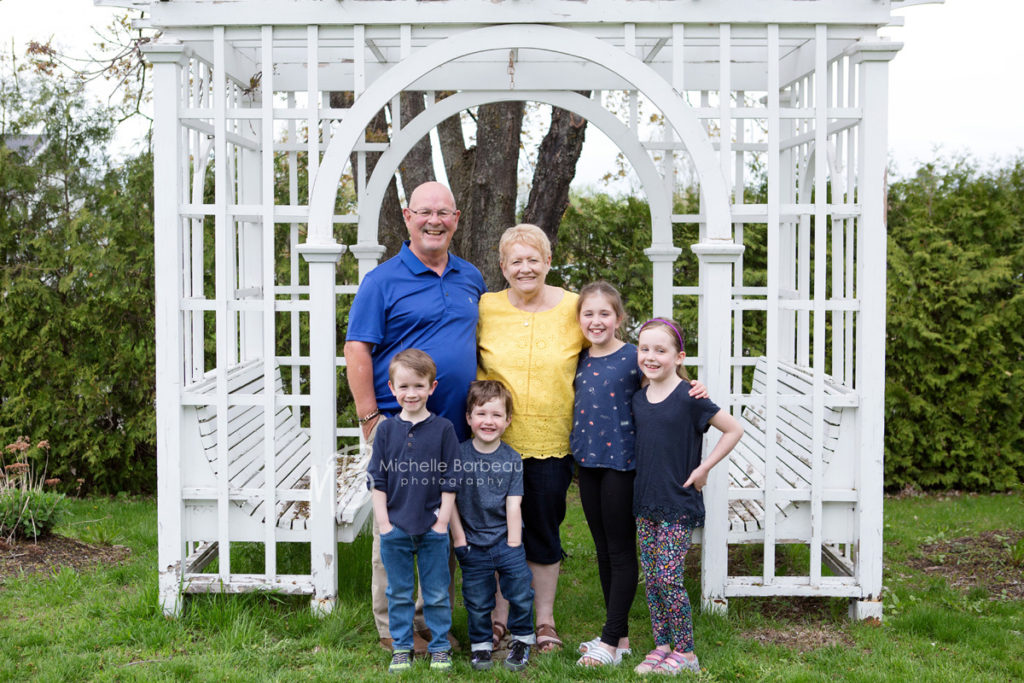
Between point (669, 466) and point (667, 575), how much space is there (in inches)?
16.3

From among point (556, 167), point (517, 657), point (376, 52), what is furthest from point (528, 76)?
point (517, 657)

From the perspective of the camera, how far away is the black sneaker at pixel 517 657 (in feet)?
11.2

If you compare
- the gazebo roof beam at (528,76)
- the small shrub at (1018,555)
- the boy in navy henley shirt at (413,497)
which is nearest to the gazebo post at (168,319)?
the boy in navy henley shirt at (413,497)

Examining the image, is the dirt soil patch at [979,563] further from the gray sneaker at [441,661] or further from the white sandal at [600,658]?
the gray sneaker at [441,661]

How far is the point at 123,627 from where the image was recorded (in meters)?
3.80

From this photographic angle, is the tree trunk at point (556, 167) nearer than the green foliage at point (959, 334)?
Yes

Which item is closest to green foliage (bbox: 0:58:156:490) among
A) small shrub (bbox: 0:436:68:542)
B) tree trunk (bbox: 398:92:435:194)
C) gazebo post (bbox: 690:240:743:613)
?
small shrub (bbox: 0:436:68:542)

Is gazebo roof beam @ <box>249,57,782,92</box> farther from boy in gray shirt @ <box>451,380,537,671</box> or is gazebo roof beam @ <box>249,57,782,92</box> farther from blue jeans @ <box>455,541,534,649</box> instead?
blue jeans @ <box>455,541,534,649</box>

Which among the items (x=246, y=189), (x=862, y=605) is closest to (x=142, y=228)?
(x=246, y=189)

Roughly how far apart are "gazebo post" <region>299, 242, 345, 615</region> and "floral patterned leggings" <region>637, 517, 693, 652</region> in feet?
4.43

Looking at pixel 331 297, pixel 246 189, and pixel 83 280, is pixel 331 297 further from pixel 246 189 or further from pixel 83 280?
pixel 83 280

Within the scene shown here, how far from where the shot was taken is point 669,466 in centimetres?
331

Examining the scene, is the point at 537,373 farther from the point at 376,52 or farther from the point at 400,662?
the point at 376,52

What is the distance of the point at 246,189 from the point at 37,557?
2.28 meters
